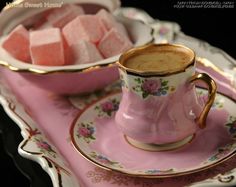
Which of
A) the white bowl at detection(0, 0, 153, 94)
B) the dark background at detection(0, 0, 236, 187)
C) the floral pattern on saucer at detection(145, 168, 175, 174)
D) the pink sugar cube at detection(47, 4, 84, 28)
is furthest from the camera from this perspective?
the pink sugar cube at detection(47, 4, 84, 28)

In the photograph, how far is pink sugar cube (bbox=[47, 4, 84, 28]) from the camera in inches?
40.2

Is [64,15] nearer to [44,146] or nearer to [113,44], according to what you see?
[113,44]

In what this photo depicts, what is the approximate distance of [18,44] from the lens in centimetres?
95

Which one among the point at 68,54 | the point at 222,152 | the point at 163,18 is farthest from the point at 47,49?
the point at 163,18

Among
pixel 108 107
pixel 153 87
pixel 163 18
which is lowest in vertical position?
pixel 163 18

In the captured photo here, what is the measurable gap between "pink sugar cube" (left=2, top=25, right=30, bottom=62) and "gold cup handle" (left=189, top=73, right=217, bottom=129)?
14.7 inches

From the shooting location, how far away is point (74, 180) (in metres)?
0.69

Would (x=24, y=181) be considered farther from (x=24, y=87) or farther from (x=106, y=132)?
(x=24, y=87)

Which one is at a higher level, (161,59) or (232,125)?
(161,59)

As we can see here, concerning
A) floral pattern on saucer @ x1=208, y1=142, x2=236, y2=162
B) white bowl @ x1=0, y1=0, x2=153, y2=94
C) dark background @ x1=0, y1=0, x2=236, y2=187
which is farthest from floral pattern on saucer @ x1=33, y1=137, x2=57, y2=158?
floral pattern on saucer @ x1=208, y1=142, x2=236, y2=162

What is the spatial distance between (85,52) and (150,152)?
25cm

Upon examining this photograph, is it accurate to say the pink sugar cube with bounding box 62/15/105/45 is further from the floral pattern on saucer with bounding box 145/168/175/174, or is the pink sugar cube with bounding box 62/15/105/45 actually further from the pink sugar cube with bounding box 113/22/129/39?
the floral pattern on saucer with bounding box 145/168/175/174

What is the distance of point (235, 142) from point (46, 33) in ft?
1.31

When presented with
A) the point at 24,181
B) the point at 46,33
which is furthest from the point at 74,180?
the point at 46,33
